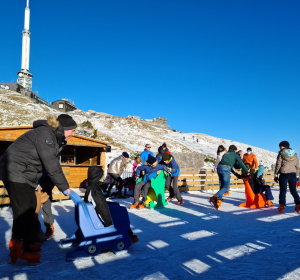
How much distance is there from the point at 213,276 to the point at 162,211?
3825 mm

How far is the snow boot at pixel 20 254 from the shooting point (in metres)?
2.93

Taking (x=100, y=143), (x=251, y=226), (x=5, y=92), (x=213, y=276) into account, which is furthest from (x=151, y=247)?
(x=5, y=92)

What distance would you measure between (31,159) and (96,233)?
1272 millimetres

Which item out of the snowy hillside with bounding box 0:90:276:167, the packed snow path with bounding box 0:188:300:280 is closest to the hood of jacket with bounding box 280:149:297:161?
the packed snow path with bounding box 0:188:300:280

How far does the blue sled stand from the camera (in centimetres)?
319

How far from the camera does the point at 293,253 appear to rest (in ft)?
11.3

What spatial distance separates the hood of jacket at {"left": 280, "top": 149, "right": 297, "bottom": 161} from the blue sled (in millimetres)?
4519

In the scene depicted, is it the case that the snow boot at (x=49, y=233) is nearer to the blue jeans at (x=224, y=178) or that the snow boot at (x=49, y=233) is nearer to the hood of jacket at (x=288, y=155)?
the blue jeans at (x=224, y=178)

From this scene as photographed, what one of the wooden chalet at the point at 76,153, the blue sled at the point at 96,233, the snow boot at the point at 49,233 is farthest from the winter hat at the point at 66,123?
the wooden chalet at the point at 76,153

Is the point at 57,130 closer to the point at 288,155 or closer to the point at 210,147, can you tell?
the point at 288,155

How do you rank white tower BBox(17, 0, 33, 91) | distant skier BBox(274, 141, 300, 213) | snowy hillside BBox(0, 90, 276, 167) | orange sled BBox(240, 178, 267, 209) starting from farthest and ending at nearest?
1. white tower BBox(17, 0, 33, 91)
2. snowy hillside BBox(0, 90, 276, 167)
3. orange sled BBox(240, 178, 267, 209)
4. distant skier BBox(274, 141, 300, 213)

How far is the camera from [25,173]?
115 inches

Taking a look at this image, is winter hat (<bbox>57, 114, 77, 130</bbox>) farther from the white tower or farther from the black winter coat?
the white tower

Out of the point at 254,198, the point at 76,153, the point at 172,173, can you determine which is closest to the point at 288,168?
the point at 254,198
